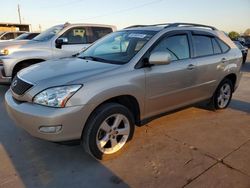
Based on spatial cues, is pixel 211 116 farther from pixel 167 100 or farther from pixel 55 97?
pixel 55 97

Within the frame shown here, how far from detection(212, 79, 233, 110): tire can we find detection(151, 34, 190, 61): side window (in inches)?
52.0

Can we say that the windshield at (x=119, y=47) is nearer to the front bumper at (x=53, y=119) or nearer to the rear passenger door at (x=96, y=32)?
the front bumper at (x=53, y=119)

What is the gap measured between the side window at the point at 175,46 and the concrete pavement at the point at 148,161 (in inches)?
48.0

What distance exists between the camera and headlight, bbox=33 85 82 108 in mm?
2951

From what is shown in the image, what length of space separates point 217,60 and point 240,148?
1.76m

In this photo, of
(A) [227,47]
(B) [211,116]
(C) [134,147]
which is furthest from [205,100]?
(C) [134,147]

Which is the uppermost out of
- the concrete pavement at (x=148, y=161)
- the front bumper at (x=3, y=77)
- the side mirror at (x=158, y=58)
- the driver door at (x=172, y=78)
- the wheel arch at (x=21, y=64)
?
the side mirror at (x=158, y=58)

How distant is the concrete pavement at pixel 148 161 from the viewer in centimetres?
299

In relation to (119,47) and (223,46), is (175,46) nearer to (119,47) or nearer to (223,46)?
(119,47)

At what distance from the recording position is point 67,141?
307 centimetres

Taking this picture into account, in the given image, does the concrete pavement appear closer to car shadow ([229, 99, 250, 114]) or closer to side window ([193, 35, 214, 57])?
car shadow ([229, 99, 250, 114])

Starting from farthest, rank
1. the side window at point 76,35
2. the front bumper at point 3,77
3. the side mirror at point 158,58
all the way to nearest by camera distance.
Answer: the side window at point 76,35
the front bumper at point 3,77
the side mirror at point 158,58

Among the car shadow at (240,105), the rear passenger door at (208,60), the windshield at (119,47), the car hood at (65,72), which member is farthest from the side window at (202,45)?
the car hood at (65,72)

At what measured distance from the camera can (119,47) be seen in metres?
4.23
